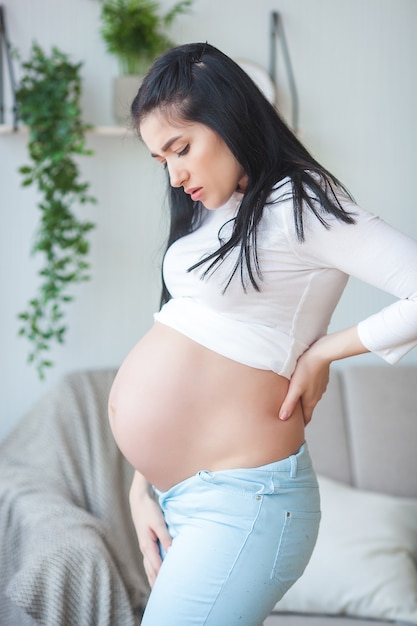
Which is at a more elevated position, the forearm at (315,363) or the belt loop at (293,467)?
the forearm at (315,363)

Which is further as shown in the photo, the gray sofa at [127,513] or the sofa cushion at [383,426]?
the sofa cushion at [383,426]

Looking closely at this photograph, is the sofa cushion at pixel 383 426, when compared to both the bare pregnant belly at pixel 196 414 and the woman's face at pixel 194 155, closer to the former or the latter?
the bare pregnant belly at pixel 196 414

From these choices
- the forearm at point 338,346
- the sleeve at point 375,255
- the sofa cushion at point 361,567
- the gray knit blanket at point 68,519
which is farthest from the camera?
the sofa cushion at point 361,567

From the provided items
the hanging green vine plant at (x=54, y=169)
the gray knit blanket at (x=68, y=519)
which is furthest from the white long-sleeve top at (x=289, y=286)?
the hanging green vine plant at (x=54, y=169)

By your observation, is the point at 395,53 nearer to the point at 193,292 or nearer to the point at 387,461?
the point at 387,461

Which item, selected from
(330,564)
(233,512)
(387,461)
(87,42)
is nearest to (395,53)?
(87,42)

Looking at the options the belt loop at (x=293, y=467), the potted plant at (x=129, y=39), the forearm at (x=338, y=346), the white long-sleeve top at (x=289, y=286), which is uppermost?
the potted plant at (x=129, y=39)

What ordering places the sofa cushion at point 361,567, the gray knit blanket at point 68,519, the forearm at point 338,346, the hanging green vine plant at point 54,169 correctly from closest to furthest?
the forearm at point 338,346, the gray knit blanket at point 68,519, the sofa cushion at point 361,567, the hanging green vine plant at point 54,169

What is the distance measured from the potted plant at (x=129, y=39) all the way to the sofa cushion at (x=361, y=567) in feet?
4.59

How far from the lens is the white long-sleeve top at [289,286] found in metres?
0.92

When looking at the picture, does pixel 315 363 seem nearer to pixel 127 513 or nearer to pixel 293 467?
pixel 293 467

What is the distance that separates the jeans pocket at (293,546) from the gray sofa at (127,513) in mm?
801

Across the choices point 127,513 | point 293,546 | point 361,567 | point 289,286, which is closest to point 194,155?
point 289,286

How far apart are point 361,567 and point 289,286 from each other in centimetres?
118
